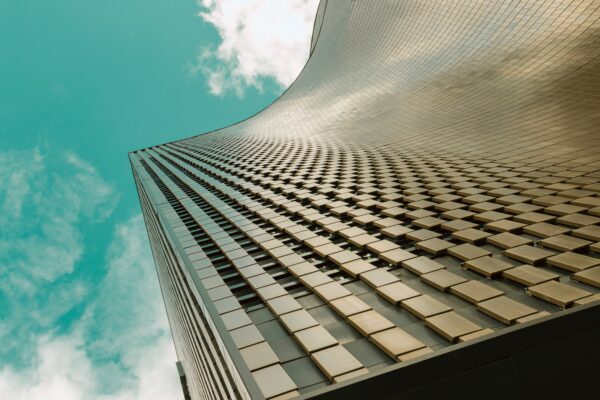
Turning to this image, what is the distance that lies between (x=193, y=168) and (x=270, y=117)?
68.2ft

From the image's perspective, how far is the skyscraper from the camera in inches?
269

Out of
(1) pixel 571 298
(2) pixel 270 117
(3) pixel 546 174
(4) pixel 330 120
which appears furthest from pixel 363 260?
(2) pixel 270 117

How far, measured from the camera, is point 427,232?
12.9 metres

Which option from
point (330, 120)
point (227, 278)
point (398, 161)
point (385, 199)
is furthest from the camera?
point (330, 120)

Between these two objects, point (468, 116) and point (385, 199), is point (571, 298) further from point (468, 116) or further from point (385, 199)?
point (468, 116)

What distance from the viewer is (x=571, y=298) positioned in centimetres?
757

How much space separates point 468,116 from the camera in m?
29.5

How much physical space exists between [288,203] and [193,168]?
22.8 metres

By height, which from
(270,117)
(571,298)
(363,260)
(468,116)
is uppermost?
(270,117)

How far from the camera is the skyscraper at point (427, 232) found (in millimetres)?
6832

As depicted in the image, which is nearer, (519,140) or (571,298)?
(571,298)

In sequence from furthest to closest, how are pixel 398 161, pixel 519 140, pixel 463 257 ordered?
pixel 398 161 → pixel 519 140 → pixel 463 257

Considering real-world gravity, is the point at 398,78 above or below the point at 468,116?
above

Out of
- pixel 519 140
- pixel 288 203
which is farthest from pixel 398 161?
pixel 288 203
